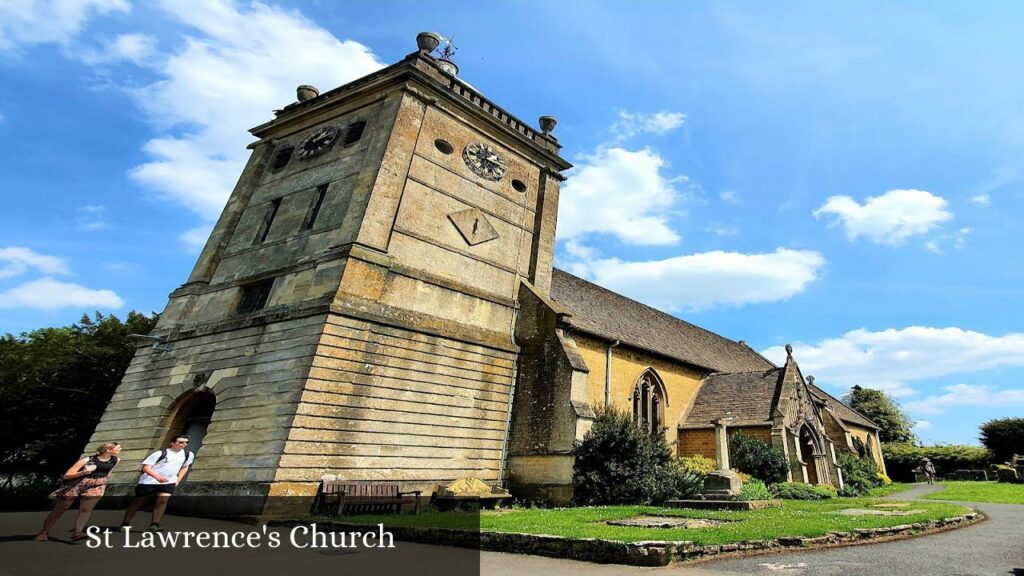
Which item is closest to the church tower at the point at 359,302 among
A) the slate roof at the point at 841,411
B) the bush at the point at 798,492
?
the bush at the point at 798,492

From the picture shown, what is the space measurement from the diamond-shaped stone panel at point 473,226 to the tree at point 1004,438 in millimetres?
42612

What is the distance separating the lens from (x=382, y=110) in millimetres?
18641

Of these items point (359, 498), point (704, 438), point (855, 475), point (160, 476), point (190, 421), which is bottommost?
point (359, 498)

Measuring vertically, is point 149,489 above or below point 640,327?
below

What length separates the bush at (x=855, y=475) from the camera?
22.8m

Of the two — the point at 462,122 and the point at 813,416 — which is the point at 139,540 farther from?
the point at 813,416

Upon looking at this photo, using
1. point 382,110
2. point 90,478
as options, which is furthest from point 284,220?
point 90,478

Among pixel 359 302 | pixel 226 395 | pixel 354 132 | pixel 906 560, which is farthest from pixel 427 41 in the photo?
pixel 906 560

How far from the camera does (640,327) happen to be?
82.8ft

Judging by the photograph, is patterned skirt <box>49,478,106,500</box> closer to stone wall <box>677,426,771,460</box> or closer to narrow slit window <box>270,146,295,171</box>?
narrow slit window <box>270,146,295,171</box>

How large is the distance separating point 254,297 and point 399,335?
5.77m

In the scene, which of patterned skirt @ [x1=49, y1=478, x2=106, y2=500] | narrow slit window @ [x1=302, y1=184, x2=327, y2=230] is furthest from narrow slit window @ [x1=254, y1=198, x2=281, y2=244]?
patterned skirt @ [x1=49, y1=478, x2=106, y2=500]

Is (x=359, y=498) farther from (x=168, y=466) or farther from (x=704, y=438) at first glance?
(x=704, y=438)

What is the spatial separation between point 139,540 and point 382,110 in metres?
14.7
